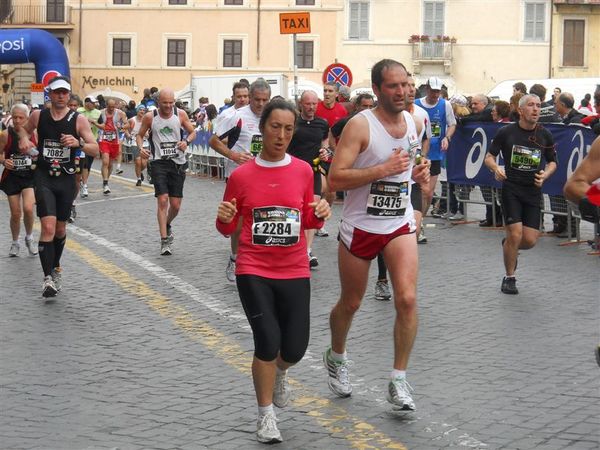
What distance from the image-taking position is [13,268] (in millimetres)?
13219

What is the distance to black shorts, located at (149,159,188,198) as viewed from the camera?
48.5 feet

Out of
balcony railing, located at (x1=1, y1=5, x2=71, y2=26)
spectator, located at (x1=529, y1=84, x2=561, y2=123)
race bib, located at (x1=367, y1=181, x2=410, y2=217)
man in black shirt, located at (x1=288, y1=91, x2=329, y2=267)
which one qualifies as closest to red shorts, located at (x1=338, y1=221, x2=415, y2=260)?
race bib, located at (x1=367, y1=181, x2=410, y2=217)

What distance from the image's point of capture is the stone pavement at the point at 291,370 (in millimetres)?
6480

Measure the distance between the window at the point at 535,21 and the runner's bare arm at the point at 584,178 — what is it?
56.4m

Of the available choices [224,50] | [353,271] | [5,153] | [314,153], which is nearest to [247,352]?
[353,271]

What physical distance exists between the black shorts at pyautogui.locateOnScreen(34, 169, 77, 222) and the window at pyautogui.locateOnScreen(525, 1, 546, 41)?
2043 inches

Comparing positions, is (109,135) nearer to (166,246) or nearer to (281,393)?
(166,246)

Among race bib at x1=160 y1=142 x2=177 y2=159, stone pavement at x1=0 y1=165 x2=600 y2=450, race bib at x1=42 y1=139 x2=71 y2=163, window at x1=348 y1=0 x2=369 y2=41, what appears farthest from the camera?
window at x1=348 y1=0 x2=369 y2=41

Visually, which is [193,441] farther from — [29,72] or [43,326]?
[29,72]

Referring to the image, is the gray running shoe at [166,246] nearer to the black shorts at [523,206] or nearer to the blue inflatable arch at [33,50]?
the black shorts at [523,206]

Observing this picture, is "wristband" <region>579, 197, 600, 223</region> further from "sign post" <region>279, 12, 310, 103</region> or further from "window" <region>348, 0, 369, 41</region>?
"window" <region>348, 0, 369, 41</region>

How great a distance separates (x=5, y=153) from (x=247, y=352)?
6564mm

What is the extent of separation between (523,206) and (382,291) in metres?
1.68

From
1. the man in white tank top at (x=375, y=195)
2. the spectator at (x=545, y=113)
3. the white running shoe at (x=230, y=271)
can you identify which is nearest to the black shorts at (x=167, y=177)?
the white running shoe at (x=230, y=271)
